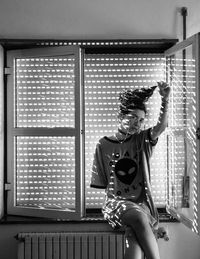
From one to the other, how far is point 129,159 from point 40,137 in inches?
32.4

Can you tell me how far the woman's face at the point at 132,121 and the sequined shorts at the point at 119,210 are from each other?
514 millimetres

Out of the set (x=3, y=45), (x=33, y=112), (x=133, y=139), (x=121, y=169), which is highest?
(x=3, y=45)

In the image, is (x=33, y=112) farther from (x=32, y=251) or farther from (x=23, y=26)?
(x=32, y=251)

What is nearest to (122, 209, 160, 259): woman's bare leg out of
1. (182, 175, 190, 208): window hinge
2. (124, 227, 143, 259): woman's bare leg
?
(124, 227, 143, 259): woman's bare leg

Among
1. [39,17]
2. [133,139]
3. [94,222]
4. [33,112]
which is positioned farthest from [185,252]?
[39,17]

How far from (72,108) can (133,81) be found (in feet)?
1.80

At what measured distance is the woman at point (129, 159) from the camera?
10.2 ft

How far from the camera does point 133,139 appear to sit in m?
3.23

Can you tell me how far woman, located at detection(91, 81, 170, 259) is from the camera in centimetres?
312

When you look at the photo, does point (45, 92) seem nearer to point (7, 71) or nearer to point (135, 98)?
point (7, 71)

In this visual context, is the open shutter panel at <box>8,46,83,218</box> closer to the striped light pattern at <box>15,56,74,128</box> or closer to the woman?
the striped light pattern at <box>15,56,74,128</box>

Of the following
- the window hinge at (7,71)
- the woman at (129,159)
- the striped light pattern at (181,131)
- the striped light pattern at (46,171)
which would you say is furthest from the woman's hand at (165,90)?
the window hinge at (7,71)

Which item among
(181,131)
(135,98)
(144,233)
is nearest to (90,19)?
(135,98)

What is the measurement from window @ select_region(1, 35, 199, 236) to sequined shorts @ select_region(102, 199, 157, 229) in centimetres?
38
